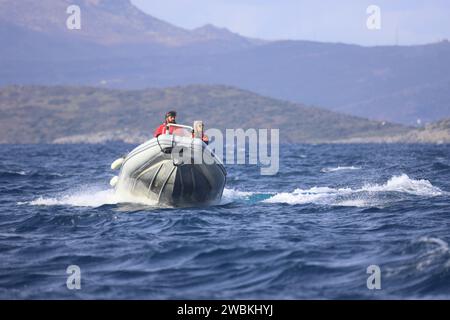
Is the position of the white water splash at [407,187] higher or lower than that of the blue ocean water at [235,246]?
higher

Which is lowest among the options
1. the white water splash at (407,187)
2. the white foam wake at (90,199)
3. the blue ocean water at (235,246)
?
the blue ocean water at (235,246)

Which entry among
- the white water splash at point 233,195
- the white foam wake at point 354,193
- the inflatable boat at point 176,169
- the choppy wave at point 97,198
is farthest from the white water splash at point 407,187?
the inflatable boat at point 176,169

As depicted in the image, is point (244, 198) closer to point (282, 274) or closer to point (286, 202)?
point (286, 202)

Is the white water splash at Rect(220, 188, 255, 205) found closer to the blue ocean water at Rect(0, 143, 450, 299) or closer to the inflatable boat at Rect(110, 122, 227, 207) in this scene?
the blue ocean water at Rect(0, 143, 450, 299)

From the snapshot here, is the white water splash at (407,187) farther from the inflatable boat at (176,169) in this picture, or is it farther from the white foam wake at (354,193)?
the inflatable boat at (176,169)

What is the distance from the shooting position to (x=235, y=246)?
1648 centimetres

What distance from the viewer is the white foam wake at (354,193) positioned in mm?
24156

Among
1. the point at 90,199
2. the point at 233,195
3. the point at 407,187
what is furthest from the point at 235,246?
the point at 407,187

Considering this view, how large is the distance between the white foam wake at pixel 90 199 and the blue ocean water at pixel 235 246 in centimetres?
9

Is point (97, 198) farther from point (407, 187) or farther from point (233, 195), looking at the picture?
point (407, 187)

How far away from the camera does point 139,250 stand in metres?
16.1

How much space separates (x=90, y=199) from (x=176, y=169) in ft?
18.1
